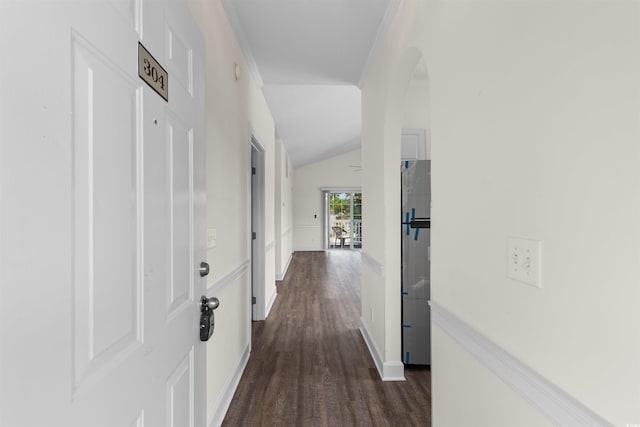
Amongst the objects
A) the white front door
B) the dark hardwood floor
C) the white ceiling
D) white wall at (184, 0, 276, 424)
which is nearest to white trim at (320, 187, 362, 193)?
the white ceiling

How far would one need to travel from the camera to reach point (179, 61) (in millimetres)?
954

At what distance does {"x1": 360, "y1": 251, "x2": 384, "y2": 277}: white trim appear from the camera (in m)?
2.51

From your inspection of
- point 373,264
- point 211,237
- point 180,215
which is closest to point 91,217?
point 180,215

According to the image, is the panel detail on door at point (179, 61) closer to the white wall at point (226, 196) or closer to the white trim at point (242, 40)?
the white wall at point (226, 196)

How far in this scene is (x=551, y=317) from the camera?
77cm

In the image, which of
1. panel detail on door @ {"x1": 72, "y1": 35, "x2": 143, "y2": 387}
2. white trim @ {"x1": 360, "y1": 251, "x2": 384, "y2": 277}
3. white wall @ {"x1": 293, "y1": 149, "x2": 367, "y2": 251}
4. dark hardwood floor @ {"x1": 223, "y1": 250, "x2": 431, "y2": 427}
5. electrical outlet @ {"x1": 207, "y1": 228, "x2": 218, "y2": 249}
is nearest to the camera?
panel detail on door @ {"x1": 72, "y1": 35, "x2": 143, "y2": 387}

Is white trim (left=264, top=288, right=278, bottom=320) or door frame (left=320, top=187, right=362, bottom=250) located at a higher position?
door frame (left=320, top=187, right=362, bottom=250)

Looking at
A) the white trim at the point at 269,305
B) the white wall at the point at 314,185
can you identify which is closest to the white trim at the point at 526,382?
the white trim at the point at 269,305

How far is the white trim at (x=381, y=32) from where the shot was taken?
6.49 ft

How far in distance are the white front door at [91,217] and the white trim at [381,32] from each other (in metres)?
1.49

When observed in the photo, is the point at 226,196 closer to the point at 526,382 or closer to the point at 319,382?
the point at 319,382

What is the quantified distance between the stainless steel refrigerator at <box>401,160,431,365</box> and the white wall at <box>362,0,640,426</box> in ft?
3.48

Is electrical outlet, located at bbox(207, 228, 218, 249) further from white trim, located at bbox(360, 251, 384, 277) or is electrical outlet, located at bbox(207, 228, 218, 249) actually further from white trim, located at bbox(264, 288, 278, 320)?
white trim, located at bbox(264, 288, 278, 320)

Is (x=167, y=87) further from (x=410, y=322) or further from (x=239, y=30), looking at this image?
(x=410, y=322)
